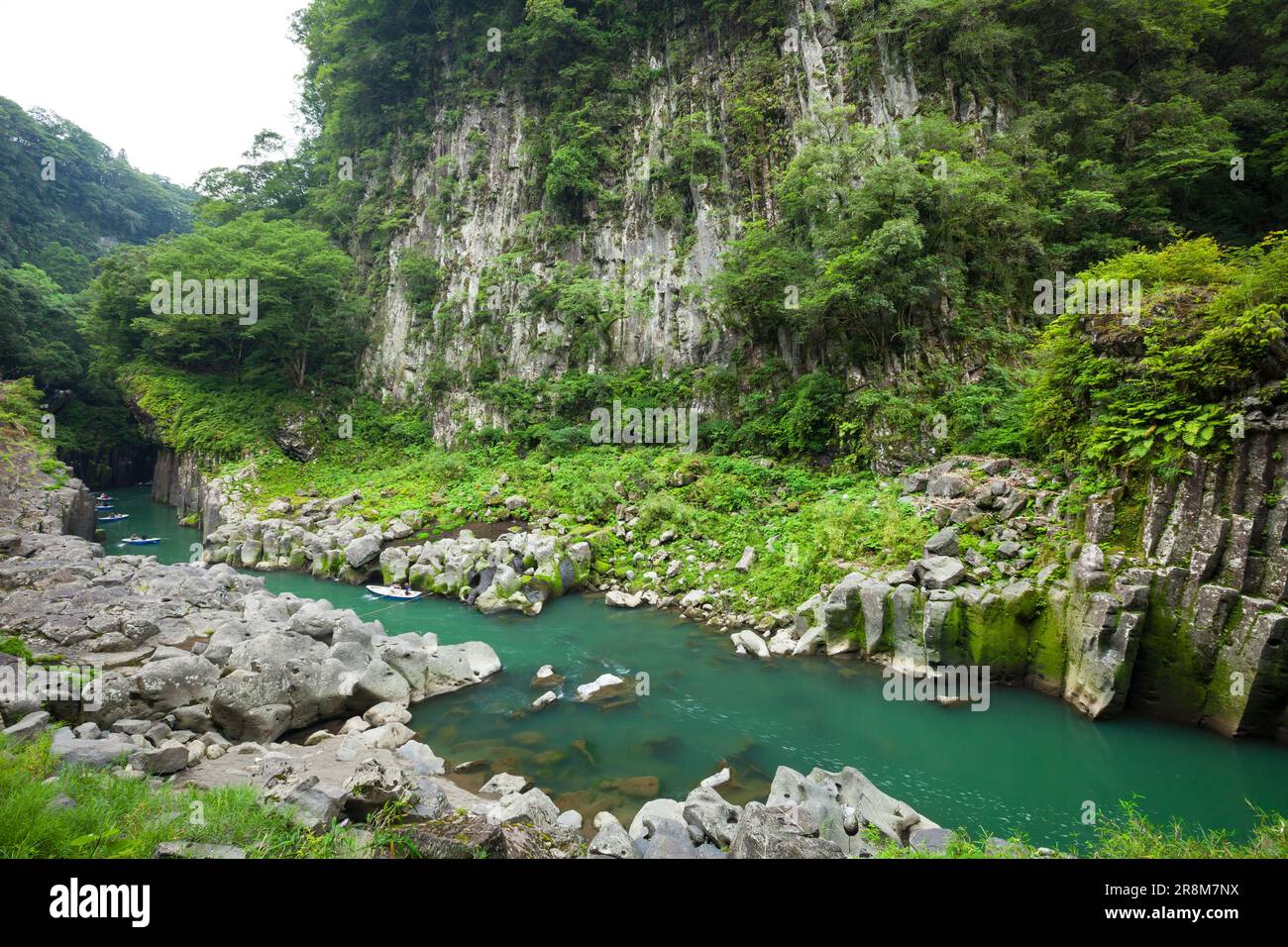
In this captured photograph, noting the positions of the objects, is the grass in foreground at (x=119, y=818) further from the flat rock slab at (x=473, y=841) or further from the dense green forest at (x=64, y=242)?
the dense green forest at (x=64, y=242)

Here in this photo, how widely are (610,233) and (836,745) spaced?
2349cm

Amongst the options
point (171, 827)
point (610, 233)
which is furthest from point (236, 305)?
point (171, 827)

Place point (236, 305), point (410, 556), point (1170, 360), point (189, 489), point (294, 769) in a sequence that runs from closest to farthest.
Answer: point (294, 769), point (1170, 360), point (410, 556), point (189, 489), point (236, 305)

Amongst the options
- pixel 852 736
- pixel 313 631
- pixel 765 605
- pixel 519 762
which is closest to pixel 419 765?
pixel 519 762

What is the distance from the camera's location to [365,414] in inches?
1110

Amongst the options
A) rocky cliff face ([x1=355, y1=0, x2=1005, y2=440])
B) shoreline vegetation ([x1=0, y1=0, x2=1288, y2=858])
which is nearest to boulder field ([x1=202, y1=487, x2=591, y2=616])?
shoreline vegetation ([x1=0, y1=0, x2=1288, y2=858])

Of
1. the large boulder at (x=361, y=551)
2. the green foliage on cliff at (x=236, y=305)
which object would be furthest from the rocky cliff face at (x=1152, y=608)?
the green foliage on cliff at (x=236, y=305)

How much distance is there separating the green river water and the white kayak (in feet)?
16.8

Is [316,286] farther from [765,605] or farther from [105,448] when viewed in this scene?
[765,605]

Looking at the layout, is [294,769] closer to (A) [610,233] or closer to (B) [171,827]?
(B) [171,827]

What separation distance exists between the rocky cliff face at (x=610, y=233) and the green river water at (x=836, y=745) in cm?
1274

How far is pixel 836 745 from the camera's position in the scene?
25.6 ft

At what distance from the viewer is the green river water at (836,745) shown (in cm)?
650
